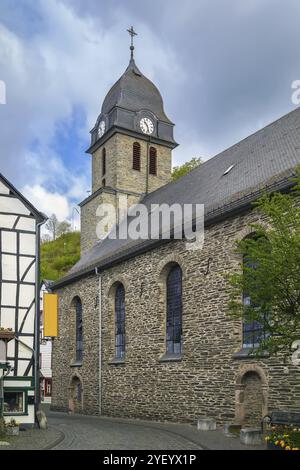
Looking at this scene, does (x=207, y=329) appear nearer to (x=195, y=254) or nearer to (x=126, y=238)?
(x=195, y=254)

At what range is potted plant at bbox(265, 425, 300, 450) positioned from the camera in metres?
9.14

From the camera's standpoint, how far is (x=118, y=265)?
21.8 metres

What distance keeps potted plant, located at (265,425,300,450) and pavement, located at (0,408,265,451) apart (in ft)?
3.60

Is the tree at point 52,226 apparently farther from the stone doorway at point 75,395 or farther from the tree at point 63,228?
the stone doorway at point 75,395

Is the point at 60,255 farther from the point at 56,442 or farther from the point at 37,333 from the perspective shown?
the point at 56,442

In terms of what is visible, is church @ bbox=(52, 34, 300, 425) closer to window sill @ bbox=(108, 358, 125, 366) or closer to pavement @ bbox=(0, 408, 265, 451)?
window sill @ bbox=(108, 358, 125, 366)

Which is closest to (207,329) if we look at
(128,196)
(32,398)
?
(32,398)

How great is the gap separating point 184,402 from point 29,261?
641 cm

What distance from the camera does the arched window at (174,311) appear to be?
18.0 metres

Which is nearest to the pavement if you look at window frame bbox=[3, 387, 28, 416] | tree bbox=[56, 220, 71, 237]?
window frame bbox=[3, 387, 28, 416]

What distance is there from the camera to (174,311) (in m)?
18.4

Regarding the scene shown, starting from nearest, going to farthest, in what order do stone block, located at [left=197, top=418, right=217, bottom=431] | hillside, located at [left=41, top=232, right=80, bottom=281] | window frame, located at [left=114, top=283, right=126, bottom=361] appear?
stone block, located at [left=197, top=418, right=217, bottom=431]
window frame, located at [left=114, top=283, right=126, bottom=361]
hillside, located at [left=41, top=232, right=80, bottom=281]

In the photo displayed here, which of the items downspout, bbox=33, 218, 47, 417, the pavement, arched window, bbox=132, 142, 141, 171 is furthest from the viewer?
arched window, bbox=132, 142, 141, 171

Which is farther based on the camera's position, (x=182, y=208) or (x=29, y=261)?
(x=182, y=208)
